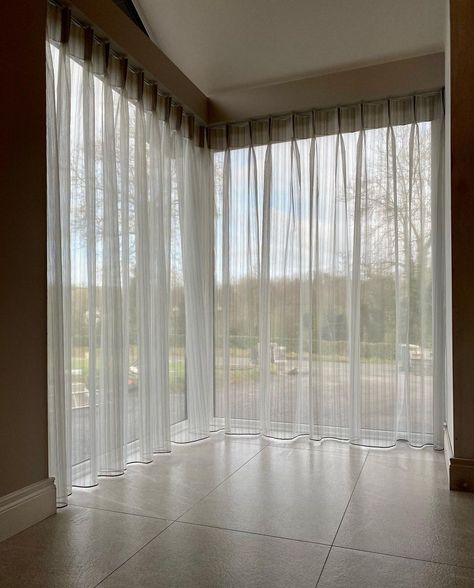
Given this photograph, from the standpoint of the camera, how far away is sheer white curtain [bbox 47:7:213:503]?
2635 millimetres

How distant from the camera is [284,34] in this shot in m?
3.70

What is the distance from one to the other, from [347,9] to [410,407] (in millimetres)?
2829

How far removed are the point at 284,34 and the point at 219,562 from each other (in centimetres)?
346

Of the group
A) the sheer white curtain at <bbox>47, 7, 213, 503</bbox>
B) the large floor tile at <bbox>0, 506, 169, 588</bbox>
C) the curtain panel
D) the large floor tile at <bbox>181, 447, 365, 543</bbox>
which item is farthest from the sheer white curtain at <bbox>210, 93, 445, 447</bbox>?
the large floor tile at <bbox>0, 506, 169, 588</bbox>

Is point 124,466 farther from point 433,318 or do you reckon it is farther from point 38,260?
point 433,318

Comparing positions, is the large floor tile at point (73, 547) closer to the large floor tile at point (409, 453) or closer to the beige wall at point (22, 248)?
the beige wall at point (22, 248)

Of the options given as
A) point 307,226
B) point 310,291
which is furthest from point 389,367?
point 307,226

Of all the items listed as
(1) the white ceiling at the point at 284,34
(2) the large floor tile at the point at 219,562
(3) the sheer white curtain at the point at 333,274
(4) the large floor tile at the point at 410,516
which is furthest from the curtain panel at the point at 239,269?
(2) the large floor tile at the point at 219,562

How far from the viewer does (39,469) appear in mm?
2373

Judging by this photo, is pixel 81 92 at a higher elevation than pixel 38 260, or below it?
higher

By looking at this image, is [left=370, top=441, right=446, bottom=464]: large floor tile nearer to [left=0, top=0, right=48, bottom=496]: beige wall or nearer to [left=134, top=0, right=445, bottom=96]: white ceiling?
[left=0, top=0, right=48, bottom=496]: beige wall

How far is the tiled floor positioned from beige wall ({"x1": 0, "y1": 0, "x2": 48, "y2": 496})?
0.40 metres

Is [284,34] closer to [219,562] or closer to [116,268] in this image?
[116,268]

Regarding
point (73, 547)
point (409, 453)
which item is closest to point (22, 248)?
point (73, 547)
